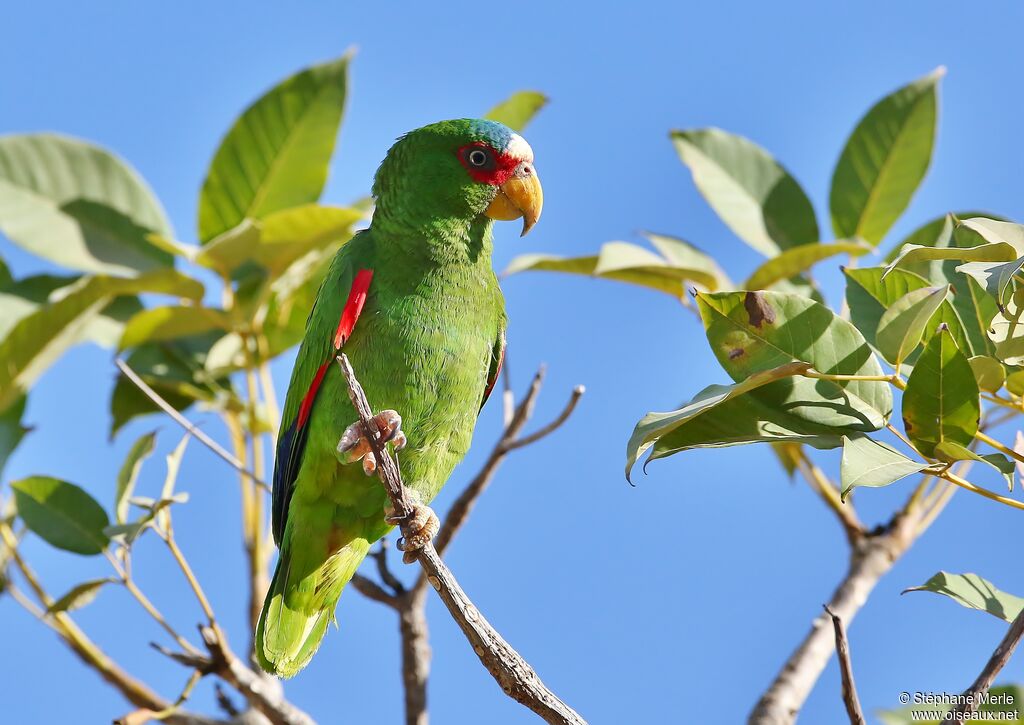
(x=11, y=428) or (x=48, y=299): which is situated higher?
(x=48, y=299)

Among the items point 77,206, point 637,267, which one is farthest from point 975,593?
point 77,206

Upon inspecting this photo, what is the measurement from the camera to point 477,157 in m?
3.03

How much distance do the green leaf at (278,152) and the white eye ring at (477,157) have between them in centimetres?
102

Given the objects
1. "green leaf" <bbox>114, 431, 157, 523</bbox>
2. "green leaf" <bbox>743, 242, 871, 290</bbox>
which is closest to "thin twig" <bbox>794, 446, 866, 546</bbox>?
"green leaf" <bbox>743, 242, 871, 290</bbox>

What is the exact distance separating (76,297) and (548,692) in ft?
7.54

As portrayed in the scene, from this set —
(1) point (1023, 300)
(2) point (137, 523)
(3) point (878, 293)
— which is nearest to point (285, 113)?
(2) point (137, 523)

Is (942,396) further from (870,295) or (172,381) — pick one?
(172,381)

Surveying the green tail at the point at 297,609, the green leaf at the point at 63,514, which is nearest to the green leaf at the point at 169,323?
the green leaf at the point at 63,514

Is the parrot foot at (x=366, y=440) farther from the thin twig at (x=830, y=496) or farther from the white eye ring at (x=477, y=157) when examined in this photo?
the thin twig at (x=830, y=496)

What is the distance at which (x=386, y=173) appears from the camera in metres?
3.19

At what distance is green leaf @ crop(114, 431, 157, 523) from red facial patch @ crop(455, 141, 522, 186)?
4.07 feet

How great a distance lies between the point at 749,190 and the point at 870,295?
1633 millimetres

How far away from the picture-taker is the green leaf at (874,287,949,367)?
1.81 m

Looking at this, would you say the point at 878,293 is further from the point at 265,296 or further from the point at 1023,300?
the point at 265,296
